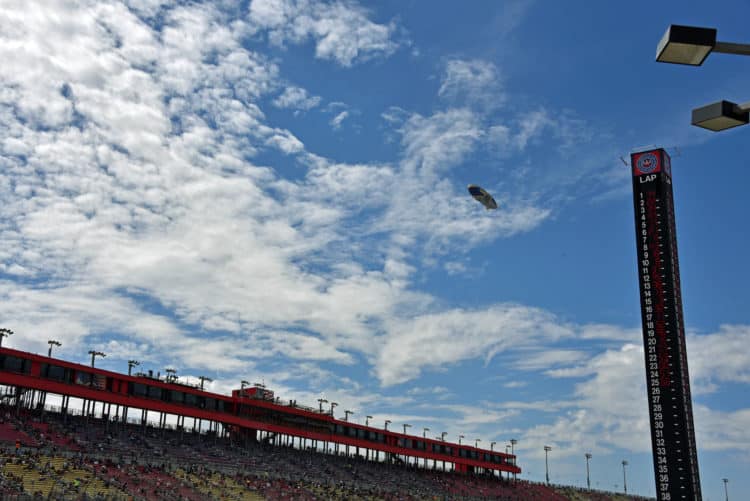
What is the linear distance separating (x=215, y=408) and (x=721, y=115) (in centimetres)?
9139

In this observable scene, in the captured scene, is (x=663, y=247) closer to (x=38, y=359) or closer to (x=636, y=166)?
(x=636, y=166)

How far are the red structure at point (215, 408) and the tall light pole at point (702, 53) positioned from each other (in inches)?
2888

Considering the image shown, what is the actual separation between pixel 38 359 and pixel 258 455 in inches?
1248

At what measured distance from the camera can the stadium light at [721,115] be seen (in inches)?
309

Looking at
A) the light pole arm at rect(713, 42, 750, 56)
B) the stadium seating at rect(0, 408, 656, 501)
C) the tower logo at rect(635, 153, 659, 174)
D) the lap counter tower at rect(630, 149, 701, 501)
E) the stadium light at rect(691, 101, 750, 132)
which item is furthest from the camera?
the tower logo at rect(635, 153, 659, 174)

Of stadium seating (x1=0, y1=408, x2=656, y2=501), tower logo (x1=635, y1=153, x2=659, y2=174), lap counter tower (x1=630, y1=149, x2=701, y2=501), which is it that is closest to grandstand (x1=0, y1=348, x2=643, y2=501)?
stadium seating (x1=0, y1=408, x2=656, y2=501)

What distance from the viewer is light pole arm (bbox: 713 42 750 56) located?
713 centimetres

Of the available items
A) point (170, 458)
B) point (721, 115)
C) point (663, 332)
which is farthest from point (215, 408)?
point (721, 115)

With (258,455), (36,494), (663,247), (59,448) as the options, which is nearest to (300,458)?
(258,455)

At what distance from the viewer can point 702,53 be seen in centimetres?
753

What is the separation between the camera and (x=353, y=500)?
84875 mm

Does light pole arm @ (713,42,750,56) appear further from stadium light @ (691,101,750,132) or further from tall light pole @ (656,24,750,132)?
stadium light @ (691,101,750,132)

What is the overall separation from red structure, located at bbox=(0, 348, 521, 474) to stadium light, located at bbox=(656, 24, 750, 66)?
73.5 meters

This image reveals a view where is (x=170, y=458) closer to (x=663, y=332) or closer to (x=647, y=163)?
(x=663, y=332)
